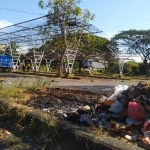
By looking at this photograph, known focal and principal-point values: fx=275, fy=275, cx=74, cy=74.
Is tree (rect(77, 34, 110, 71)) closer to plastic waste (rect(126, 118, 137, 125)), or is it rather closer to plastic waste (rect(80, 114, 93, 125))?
plastic waste (rect(80, 114, 93, 125))

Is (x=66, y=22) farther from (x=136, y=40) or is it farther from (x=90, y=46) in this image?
(x=136, y=40)

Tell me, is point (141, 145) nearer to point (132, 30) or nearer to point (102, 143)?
point (102, 143)

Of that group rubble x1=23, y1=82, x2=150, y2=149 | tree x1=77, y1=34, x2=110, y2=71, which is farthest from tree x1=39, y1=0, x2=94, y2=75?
rubble x1=23, y1=82, x2=150, y2=149

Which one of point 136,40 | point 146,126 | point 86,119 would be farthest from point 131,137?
point 136,40

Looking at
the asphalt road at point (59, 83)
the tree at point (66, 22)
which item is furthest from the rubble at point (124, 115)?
the tree at point (66, 22)

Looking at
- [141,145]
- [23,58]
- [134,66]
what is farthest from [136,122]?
[134,66]

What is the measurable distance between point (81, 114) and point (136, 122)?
2.68 ft

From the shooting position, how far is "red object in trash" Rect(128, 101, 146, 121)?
344cm

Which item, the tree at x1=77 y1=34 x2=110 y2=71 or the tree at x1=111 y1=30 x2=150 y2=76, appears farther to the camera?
the tree at x1=111 y1=30 x2=150 y2=76

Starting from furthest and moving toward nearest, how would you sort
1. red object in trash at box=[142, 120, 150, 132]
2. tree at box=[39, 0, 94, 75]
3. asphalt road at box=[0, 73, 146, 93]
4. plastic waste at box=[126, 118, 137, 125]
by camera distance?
1. tree at box=[39, 0, 94, 75]
2. asphalt road at box=[0, 73, 146, 93]
3. plastic waste at box=[126, 118, 137, 125]
4. red object in trash at box=[142, 120, 150, 132]

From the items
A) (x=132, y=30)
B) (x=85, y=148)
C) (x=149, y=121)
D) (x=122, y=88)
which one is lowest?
(x=85, y=148)

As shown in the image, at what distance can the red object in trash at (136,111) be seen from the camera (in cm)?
344

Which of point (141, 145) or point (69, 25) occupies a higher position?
point (69, 25)

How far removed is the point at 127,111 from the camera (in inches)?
143
